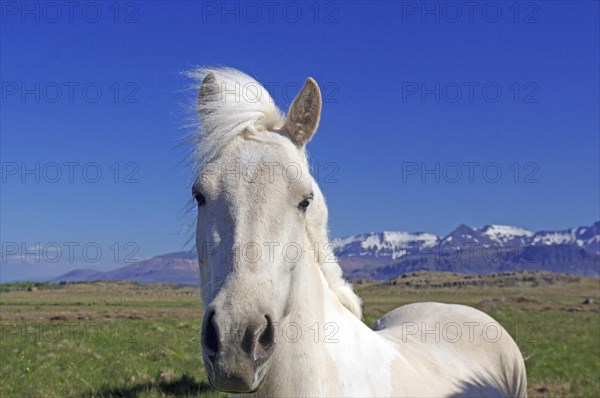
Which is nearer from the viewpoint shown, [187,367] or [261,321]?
[261,321]

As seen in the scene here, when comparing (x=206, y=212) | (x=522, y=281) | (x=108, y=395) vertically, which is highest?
(x=206, y=212)

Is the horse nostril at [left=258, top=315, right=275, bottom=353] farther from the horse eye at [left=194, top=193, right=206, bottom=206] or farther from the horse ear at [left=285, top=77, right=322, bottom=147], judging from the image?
the horse ear at [left=285, top=77, right=322, bottom=147]

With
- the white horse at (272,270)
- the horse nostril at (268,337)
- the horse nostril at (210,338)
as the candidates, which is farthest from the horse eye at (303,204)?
the horse nostril at (210,338)

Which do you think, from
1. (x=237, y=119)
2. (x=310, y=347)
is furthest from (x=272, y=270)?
(x=237, y=119)

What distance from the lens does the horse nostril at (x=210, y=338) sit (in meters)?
2.48

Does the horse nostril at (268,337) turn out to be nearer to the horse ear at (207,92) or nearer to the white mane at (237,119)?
the white mane at (237,119)

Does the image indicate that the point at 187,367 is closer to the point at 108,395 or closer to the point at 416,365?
the point at 108,395

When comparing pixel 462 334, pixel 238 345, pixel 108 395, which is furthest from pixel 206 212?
pixel 108 395

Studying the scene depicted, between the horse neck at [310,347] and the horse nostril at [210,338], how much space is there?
48 cm

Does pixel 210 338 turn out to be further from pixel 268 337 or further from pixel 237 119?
pixel 237 119

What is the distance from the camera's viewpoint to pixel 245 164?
3047mm

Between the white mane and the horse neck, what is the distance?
248 millimetres

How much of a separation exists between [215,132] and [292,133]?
1.54 ft

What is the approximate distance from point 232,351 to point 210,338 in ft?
0.42
